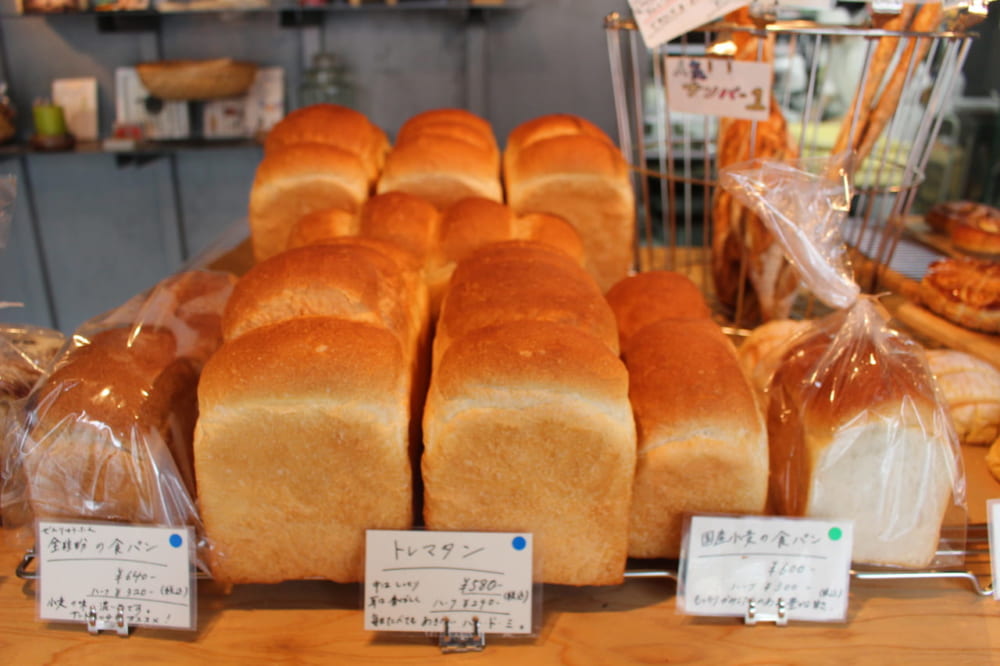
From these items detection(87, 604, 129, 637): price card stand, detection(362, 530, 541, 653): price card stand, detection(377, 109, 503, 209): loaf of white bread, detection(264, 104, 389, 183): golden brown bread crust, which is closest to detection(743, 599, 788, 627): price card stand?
detection(362, 530, 541, 653): price card stand

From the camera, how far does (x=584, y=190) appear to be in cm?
149

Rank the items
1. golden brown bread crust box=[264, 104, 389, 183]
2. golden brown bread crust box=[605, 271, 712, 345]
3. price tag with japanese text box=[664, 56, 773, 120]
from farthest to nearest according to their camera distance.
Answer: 1. golden brown bread crust box=[264, 104, 389, 183]
2. price tag with japanese text box=[664, 56, 773, 120]
3. golden brown bread crust box=[605, 271, 712, 345]

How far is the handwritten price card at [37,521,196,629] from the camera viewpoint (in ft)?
2.71

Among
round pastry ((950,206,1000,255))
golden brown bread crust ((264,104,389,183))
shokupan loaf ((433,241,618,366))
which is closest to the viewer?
shokupan loaf ((433,241,618,366))

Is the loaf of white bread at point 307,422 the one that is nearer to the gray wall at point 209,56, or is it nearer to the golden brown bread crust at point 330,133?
the golden brown bread crust at point 330,133

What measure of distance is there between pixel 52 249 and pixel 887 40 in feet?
12.8

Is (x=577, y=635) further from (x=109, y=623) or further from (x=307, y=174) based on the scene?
(x=307, y=174)

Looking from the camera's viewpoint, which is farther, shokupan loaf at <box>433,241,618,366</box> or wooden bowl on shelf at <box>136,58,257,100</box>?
wooden bowl on shelf at <box>136,58,257,100</box>

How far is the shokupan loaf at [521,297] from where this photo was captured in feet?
2.89

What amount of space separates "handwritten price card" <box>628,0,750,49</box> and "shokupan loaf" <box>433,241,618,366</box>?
42 cm

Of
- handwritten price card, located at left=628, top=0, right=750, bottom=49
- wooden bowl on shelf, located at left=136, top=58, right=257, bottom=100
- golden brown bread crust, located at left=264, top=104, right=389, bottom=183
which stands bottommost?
golden brown bread crust, located at left=264, top=104, right=389, bottom=183

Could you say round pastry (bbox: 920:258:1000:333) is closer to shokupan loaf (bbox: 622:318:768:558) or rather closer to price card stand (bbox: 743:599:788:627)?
shokupan loaf (bbox: 622:318:768:558)

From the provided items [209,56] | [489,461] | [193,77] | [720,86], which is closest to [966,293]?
[720,86]

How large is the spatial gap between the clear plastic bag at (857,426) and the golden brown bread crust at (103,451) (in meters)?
0.75
